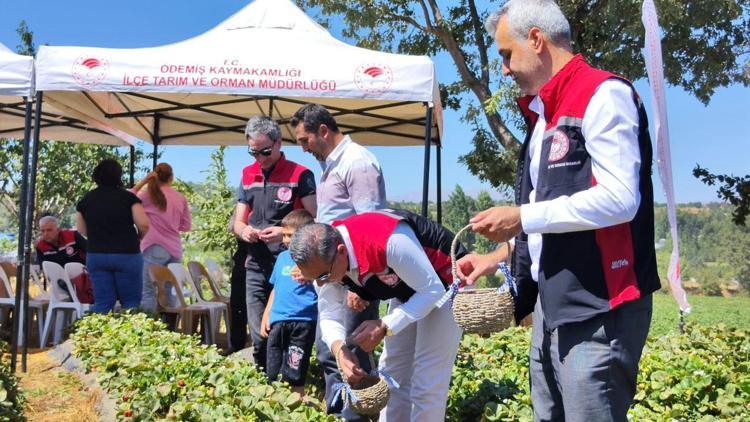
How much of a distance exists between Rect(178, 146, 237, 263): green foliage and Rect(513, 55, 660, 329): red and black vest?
10498 millimetres

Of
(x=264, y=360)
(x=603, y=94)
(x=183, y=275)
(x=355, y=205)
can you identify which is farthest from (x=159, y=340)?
(x=603, y=94)

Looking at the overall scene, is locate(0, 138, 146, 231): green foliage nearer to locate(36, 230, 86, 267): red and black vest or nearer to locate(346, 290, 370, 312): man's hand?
locate(36, 230, 86, 267): red and black vest

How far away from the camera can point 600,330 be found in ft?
6.45

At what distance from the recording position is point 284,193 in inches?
206

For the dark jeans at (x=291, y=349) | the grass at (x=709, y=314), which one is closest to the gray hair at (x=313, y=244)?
the dark jeans at (x=291, y=349)

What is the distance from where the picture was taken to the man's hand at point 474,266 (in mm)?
2752

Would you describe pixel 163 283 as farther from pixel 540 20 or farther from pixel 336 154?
pixel 540 20

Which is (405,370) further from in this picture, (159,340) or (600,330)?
(159,340)

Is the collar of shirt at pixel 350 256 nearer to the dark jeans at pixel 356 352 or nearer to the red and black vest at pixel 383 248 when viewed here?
the red and black vest at pixel 383 248

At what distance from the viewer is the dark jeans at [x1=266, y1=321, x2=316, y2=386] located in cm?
447

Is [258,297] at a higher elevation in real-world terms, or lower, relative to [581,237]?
lower

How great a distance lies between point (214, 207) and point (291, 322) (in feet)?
27.7

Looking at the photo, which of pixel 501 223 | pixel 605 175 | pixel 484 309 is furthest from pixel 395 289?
pixel 605 175

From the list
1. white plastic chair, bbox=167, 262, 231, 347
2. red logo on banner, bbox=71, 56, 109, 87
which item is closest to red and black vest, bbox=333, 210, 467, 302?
red logo on banner, bbox=71, 56, 109, 87
